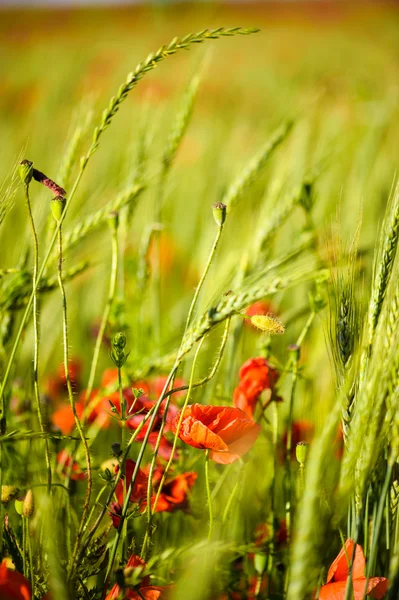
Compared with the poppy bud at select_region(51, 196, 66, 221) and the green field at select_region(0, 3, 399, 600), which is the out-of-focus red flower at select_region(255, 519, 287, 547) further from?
the poppy bud at select_region(51, 196, 66, 221)

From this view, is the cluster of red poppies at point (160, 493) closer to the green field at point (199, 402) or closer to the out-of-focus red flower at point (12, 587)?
the green field at point (199, 402)

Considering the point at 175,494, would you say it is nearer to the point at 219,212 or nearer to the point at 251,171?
the point at 219,212

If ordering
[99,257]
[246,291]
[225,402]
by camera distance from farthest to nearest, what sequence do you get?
1. [99,257]
2. [225,402]
3. [246,291]

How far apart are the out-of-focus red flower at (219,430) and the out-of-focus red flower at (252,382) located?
0.23ft

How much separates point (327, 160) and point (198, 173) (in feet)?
4.05

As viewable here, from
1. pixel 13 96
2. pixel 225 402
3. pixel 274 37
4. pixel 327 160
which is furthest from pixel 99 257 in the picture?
pixel 274 37

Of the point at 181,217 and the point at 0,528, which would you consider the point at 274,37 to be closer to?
the point at 181,217

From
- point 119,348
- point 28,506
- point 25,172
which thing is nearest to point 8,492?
point 28,506

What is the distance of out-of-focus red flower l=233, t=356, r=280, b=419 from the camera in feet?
1.57

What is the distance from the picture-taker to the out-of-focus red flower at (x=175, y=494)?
17.5 inches

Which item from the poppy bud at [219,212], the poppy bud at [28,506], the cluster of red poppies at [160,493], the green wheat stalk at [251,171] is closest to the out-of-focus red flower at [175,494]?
the cluster of red poppies at [160,493]

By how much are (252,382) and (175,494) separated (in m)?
0.12

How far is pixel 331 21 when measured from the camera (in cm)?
1370

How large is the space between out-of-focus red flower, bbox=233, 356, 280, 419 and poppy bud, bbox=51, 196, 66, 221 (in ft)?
0.71
